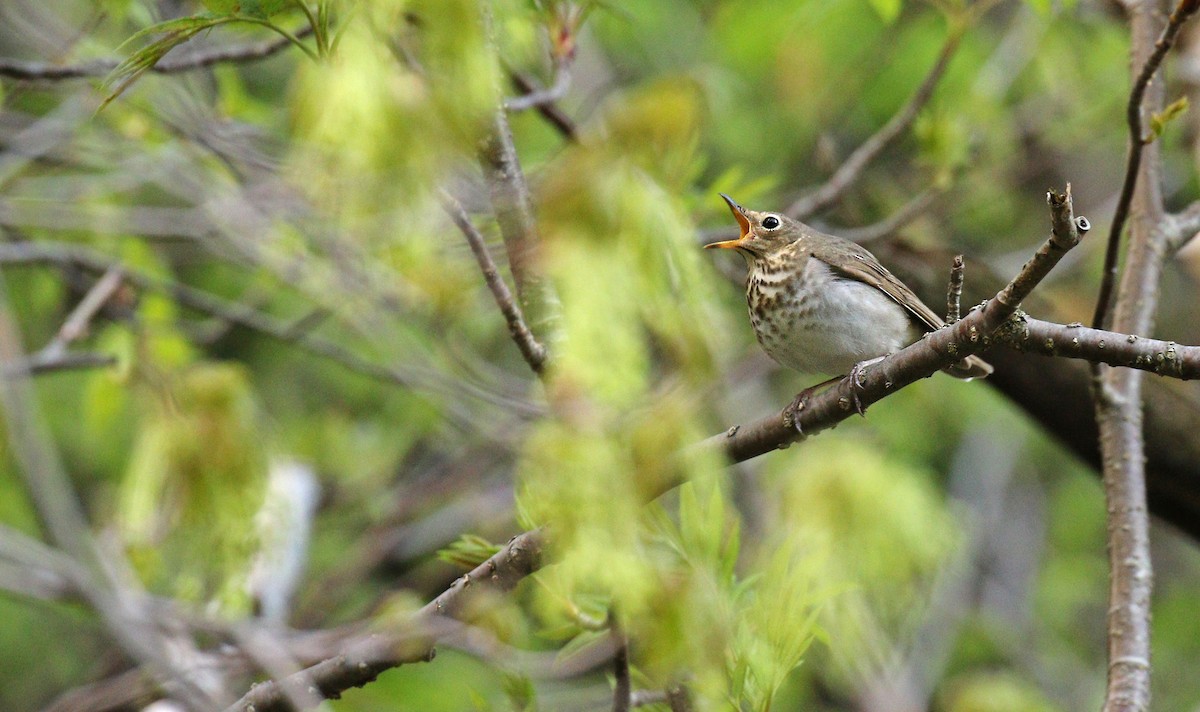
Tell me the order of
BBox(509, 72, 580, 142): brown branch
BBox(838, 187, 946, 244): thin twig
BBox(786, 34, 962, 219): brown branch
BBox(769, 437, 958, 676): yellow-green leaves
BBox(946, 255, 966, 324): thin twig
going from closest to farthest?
BBox(946, 255, 966, 324): thin twig → BBox(769, 437, 958, 676): yellow-green leaves → BBox(509, 72, 580, 142): brown branch → BBox(786, 34, 962, 219): brown branch → BBox(838, 187, 946, 244): thin twig

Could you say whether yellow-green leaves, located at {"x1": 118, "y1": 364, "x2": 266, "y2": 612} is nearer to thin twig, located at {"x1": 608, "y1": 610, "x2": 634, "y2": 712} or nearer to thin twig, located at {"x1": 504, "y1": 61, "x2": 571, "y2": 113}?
thin twig, located at {"x1": 504, "y1": 61, "x2": 571, "y2": 113}

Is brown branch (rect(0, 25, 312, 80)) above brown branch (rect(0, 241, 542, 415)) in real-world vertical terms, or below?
above

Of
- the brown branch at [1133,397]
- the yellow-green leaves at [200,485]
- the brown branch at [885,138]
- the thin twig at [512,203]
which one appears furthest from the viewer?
the brown branch at [885,138]

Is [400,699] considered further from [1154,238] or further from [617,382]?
[617,382]

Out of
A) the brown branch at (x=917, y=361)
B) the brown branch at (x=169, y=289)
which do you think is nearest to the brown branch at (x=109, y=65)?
the brown branch at (x=169, y=289)

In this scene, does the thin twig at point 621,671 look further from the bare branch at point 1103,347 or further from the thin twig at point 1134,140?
the thin twig at point 1134,140

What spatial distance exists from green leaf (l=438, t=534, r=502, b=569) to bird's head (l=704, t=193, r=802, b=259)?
1.47 m

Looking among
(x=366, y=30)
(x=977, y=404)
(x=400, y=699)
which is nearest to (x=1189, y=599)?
(x=977, y=404)

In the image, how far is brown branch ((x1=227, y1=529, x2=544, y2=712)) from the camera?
2090 mm

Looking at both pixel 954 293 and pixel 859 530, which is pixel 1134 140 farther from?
pixel 859 530

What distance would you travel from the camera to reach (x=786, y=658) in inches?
77.3

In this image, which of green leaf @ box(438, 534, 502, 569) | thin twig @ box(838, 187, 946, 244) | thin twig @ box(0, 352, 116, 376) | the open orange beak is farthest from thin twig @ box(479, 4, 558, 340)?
thin twig @ box(0, 352, 116, 376)

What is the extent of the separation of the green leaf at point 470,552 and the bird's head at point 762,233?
1475mm

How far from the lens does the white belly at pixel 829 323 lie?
3.15 metres
